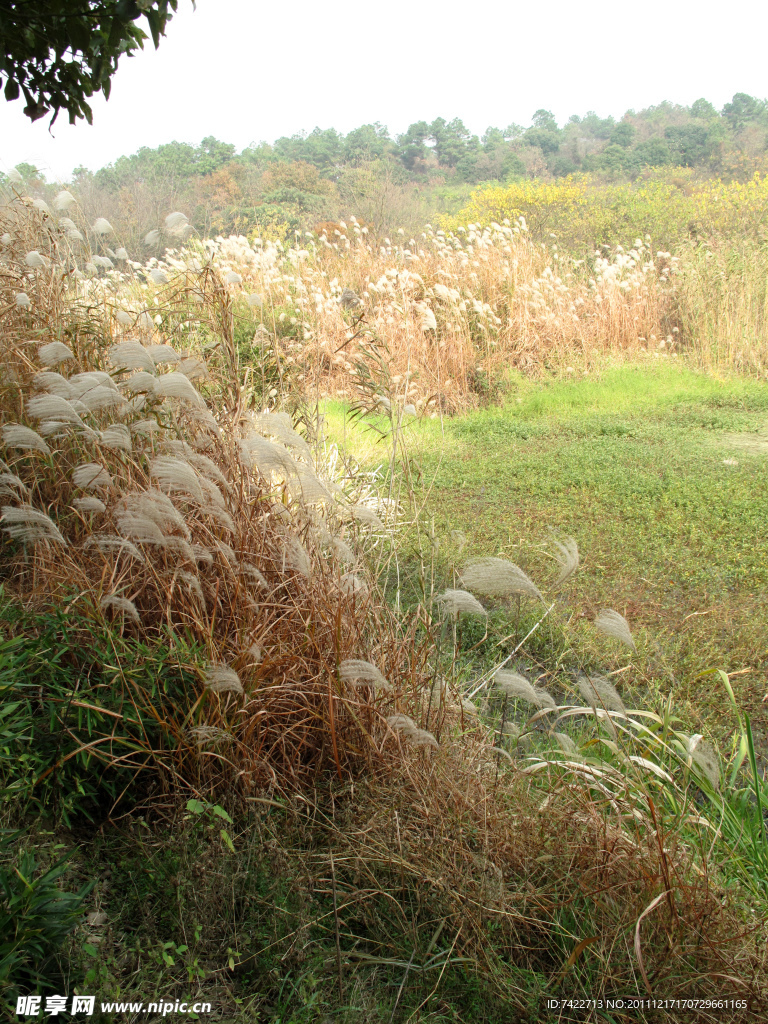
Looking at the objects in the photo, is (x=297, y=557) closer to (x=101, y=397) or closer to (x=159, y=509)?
(x=159, y=509)

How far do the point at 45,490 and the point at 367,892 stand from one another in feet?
6.17

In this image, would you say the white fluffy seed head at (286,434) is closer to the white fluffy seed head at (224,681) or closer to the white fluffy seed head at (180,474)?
the white fluffy seed head at (180,474)

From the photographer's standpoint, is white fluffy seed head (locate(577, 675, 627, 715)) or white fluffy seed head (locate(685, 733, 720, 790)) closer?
white fluffy seed head (locate(685, 733, 720, 790))


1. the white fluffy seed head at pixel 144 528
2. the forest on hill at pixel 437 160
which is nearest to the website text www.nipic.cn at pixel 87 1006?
the white fluffy seed head at pixel 144 528

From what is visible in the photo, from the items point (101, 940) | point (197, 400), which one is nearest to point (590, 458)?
point (197, 400)

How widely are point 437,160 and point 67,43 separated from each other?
112 feet

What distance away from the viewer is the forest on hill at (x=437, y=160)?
575 inches

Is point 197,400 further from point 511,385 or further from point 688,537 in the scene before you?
point 511,385

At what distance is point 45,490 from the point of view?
2.62 m

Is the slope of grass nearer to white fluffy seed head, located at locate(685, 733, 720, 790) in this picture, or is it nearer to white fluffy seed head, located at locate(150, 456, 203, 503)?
white fluffy seed head, located at locate(685, 733, 720, 790)

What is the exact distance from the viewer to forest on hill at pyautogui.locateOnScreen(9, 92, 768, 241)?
1460 centimetres

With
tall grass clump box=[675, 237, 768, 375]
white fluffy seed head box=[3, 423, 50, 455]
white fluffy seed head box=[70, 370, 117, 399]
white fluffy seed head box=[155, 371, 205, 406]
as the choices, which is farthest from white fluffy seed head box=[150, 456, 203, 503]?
tall grass clump box=[675, 237, 768, 375]

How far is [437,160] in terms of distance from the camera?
32188mm

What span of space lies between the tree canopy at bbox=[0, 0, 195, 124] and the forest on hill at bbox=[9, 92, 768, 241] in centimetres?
1037
